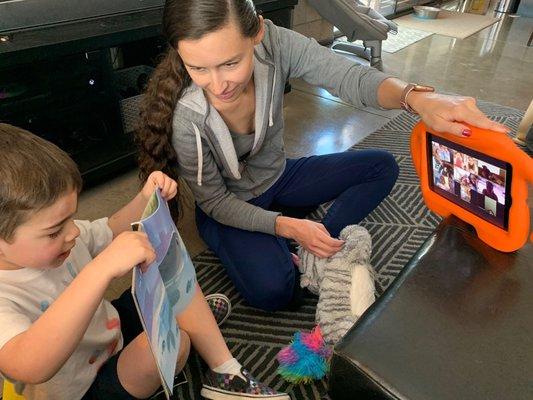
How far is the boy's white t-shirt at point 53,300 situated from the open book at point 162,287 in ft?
0.51

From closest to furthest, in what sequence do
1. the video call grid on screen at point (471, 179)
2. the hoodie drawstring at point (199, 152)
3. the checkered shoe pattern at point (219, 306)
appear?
the video call grid on screen at point (471, 179)
the hoodie drawstring at point (199, 152)
the checkered shoe pattern at point (219, 306)

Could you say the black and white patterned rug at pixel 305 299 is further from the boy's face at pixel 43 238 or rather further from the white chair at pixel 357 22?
the white chair at pixel 357 22

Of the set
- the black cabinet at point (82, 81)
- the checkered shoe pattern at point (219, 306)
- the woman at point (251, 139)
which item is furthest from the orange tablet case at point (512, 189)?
the black cabinet at point (82, 81)

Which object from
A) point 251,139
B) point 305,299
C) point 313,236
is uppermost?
point 251,139

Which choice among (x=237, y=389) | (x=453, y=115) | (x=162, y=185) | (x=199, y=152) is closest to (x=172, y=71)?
(x=199, y=152)

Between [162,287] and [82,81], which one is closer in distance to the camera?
[162,287]

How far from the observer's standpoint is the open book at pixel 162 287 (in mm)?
565

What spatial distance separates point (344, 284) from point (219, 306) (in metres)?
0.34

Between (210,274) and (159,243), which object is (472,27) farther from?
(159,243)

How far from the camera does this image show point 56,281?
0.70 m

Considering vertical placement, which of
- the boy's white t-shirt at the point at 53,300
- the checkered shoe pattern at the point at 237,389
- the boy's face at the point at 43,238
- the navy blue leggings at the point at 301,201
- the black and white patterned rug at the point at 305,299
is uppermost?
the boy's face at the point at 43,238

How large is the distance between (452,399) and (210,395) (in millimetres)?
568

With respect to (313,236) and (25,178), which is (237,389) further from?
(25,178)

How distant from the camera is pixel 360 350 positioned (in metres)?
0.57
